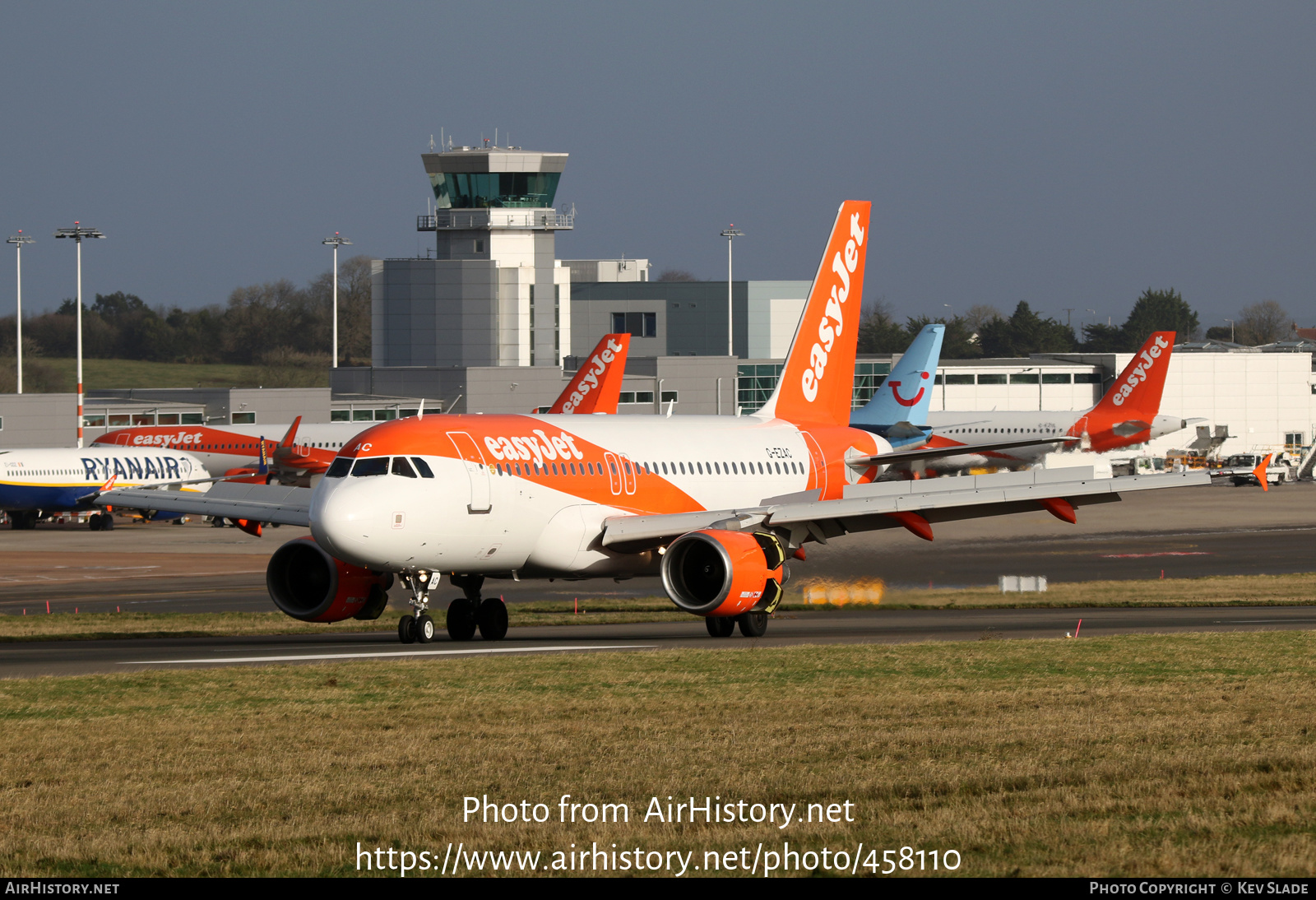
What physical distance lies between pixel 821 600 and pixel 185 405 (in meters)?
83.5

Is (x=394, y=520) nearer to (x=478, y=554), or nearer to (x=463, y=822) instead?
(x=478, y=554)

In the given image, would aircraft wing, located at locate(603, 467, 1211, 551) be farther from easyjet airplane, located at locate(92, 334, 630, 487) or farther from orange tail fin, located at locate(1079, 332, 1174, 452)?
orange tail fin, located at locate(1079, 332, 1174, 452)

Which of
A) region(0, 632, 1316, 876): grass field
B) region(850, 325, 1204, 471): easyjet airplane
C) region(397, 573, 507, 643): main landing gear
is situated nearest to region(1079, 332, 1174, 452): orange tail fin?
region(850, 325, 1204, 471): easyjet airplane

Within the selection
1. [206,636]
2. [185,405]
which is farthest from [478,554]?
[185,405]

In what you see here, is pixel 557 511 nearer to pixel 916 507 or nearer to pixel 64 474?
pixel 916 507

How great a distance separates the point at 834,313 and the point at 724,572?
1513 centimetres

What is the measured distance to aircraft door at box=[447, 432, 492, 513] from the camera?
26953mm

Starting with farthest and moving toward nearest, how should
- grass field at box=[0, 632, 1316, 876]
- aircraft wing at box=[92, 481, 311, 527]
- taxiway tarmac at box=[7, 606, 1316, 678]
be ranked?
aircraft wing at box=[92, 481, 311, 527] < taxiway tarmac at box=[7, 606, 1316, 678] < grass field at box=[0, 632, 1316, 876]

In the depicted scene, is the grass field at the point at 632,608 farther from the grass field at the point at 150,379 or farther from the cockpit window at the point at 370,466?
the grass field at the point at 150,379

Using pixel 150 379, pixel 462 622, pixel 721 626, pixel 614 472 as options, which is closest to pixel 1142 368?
pixel 614 472

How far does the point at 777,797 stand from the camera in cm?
1191

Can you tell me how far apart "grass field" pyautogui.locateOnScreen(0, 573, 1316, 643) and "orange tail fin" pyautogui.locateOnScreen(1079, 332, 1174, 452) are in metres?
46.2

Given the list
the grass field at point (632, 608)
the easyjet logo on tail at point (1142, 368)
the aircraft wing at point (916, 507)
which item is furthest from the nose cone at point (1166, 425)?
the aircraft wing at point (916, 507)

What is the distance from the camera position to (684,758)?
14.0 m
